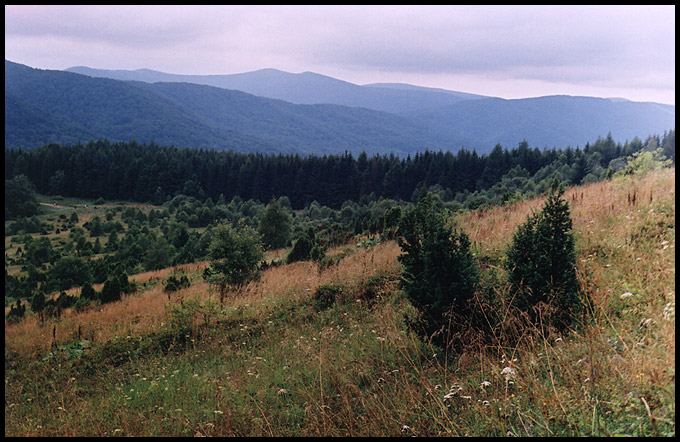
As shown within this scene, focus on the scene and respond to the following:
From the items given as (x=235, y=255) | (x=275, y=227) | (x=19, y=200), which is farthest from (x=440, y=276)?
(x=19, y=200)

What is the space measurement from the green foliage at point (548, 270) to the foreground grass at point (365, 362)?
0.23 meters

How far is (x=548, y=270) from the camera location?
4641 mm

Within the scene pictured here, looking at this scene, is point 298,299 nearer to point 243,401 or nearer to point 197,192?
point 243,401

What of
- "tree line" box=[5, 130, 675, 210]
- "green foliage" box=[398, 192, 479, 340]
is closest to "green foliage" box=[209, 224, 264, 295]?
"green foliage" box=[398, 192, 479, 340]

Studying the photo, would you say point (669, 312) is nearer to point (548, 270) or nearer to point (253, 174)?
point (548, 270)

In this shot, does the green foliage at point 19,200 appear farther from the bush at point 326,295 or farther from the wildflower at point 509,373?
the wildflower at point 509,373

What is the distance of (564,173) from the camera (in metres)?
69.8

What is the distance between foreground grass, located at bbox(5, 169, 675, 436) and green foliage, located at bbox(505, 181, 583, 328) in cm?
23

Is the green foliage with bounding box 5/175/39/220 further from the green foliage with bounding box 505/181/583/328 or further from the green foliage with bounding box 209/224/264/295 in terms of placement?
the green foliage with bounding box 505/181/583/328

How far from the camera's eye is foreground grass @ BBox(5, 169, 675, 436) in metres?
3.12

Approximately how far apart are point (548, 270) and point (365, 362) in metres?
2.41

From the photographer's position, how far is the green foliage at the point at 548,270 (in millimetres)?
4438

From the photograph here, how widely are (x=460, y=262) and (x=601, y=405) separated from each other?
2296mm

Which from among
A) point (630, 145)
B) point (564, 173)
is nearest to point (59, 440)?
point (564, 173)
